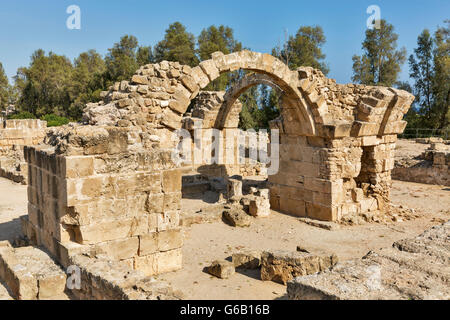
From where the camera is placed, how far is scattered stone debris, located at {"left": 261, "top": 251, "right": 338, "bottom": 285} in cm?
546

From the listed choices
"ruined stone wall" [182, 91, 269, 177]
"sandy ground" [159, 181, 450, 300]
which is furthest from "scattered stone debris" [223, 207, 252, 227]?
"ruined stone wall" [182, 91, 269, 177]

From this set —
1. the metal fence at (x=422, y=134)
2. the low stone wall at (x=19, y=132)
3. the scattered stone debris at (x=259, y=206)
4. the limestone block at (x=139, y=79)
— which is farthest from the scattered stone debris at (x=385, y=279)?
the metal fence at (x=422, y=134)

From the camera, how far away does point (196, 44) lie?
34031mm

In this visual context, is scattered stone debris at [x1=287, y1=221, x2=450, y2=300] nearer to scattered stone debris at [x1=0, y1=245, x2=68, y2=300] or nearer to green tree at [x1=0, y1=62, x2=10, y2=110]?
scattered stone debris at [x1=0, y1=245, x2=68, y2=300]

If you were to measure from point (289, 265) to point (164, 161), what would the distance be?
2.34 metres

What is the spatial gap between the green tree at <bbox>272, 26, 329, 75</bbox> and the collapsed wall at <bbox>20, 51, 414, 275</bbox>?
2117cm

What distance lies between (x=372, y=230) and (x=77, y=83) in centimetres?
3257

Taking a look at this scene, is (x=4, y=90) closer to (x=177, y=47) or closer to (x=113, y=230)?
(x=177, y=47)

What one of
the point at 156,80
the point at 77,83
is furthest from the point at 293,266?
the point at 77,83

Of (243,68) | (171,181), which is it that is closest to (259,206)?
(243,68)

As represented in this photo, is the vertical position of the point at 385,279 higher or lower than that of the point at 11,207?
higher

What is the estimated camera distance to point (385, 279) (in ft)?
9.63

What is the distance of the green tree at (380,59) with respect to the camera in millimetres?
29938
